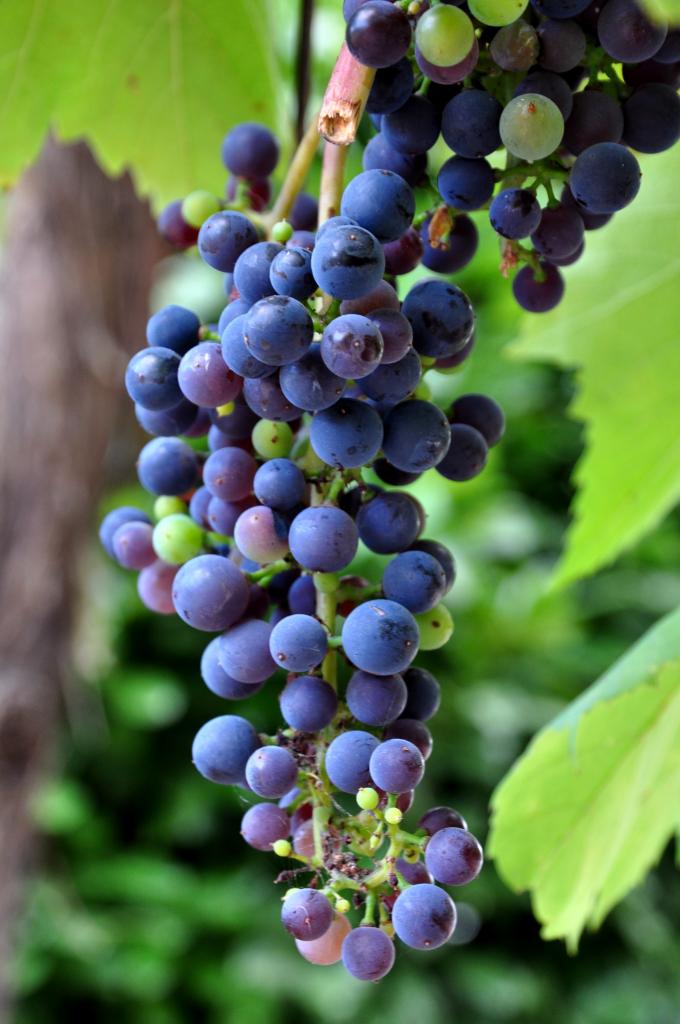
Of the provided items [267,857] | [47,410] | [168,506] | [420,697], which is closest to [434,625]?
[420,697]

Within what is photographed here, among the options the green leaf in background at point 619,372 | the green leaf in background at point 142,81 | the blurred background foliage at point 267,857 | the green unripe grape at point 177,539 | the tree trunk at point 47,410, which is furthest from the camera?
the blurred background foliage at point 267,857

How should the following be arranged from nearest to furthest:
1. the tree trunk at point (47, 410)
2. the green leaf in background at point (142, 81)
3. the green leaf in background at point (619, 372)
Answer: the green leaf in background at point (142, 81), the green leaf in background at point (619, 372), the tree trunk at point (47, 410)

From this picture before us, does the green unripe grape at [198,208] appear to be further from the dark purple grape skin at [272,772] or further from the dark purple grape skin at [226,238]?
the dark purple grape skin at [272,772]

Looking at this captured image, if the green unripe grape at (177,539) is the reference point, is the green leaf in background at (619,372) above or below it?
above

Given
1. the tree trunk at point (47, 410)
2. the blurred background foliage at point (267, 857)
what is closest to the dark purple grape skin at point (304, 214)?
the tree trunk at point (47, 410)

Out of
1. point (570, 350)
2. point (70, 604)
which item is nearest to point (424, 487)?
point (70, 604)

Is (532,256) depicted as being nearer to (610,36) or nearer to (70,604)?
(610,36)

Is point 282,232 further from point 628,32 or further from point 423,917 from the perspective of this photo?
point 423,917
